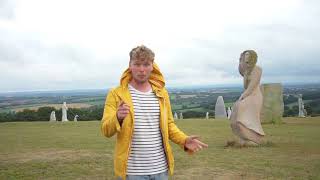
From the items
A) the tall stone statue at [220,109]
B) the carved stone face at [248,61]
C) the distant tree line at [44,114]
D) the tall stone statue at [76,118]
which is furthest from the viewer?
the tall stone statue at [220,109]

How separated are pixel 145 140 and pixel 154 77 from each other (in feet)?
2.33

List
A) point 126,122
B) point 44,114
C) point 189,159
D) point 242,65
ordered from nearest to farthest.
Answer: point 126,122, point 189,159, point 242,65, point 44,114

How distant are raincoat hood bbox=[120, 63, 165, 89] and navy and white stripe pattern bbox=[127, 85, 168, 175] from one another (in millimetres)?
164

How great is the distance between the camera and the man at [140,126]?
448cm

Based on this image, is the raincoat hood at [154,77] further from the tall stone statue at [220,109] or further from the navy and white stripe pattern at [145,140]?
the tall stone statue at [220,109]

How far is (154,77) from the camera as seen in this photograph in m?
4.89

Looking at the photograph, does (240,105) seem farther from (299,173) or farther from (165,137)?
(165,137)

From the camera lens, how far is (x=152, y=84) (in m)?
4.82

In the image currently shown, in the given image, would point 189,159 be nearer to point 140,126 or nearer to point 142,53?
point 140,126

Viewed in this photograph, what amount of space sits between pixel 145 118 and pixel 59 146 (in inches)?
421

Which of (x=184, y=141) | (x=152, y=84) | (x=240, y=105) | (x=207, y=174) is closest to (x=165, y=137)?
(x=184, y=141)

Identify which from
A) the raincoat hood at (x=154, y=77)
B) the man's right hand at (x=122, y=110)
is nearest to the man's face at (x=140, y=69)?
the raincoat hood at (x=154, y=77)

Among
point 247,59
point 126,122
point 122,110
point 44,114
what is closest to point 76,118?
point 44,114

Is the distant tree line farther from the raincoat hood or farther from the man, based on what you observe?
the man
